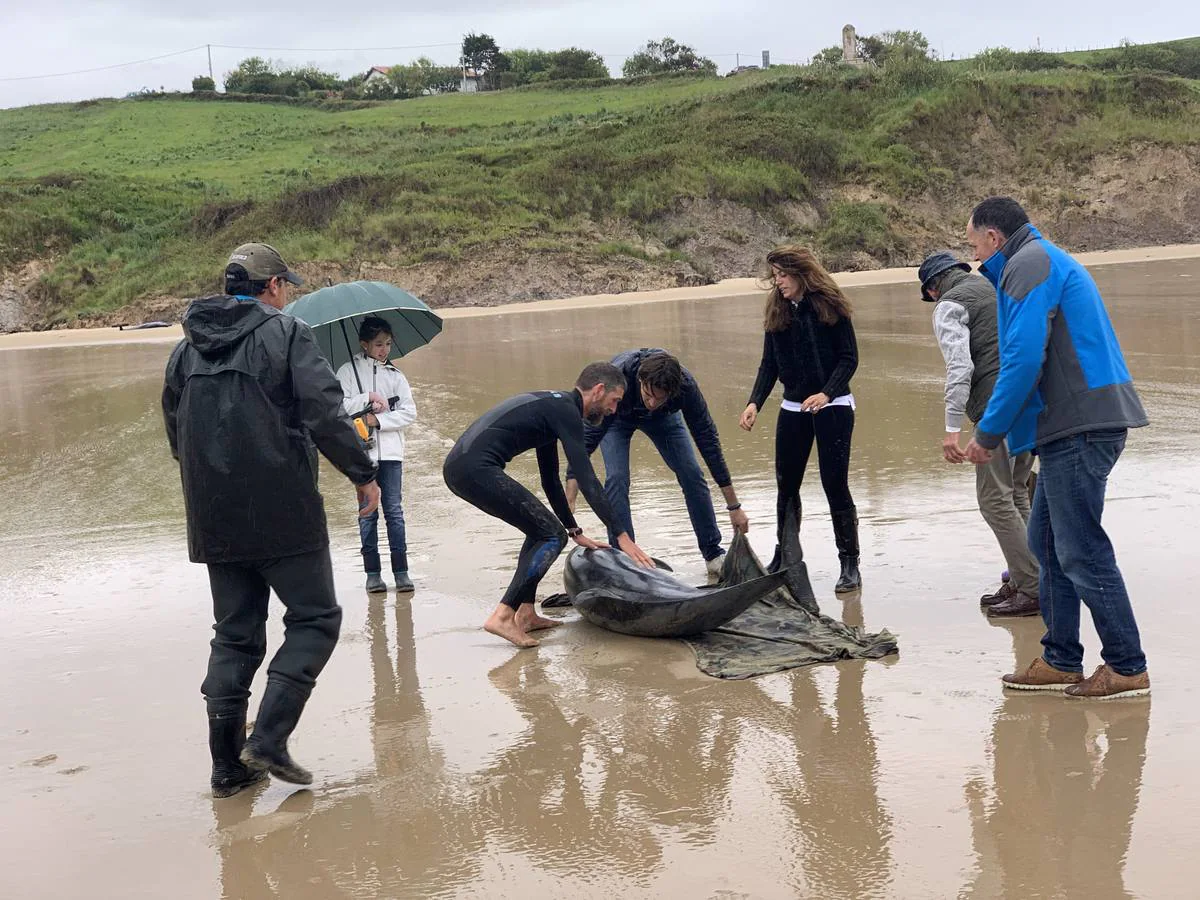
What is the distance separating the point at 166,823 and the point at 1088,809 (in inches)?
119

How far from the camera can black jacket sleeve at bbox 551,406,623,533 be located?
5.92 m

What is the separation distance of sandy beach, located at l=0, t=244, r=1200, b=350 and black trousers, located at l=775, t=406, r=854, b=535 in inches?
871

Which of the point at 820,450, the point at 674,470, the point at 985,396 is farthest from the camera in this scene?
the point at 674,470

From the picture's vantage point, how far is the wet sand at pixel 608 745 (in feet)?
12.2

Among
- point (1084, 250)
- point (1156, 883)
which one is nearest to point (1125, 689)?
point (1156, 883)

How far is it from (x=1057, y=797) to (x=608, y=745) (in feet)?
5.25

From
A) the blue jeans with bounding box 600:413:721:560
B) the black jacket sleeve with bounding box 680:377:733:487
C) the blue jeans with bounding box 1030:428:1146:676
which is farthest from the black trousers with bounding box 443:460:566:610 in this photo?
the blue jeans with bounding box 1030:428:1146:676

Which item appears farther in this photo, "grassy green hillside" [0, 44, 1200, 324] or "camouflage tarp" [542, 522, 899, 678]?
"grassy green hillside" [0, 44, 1200, 324]

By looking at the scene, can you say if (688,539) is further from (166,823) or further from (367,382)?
(166,823)

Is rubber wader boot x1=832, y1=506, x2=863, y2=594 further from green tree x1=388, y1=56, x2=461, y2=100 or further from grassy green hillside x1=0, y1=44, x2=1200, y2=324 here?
green tree x1=388, y1=56, x2=461, y2=100

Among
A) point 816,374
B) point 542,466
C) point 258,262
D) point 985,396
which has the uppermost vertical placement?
point 258,262

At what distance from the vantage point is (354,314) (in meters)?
7.05

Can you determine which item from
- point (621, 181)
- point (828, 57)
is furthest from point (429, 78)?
point (621, 181)

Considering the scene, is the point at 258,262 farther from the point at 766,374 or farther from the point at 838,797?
the point at 766,374
